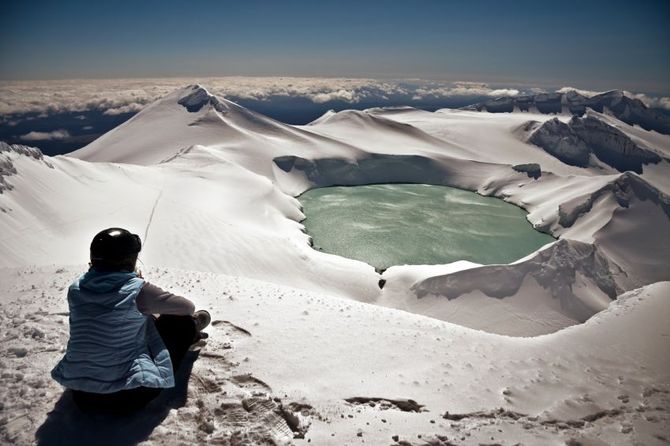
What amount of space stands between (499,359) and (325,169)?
48.6 meters

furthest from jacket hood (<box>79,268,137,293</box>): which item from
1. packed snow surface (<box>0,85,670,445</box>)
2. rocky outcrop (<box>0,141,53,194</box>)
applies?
rocky outcrop (<box>0,141,53,194</box>)

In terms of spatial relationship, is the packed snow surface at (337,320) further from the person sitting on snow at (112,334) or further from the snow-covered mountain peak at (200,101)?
the snow-covered mountain peak at (200,101)

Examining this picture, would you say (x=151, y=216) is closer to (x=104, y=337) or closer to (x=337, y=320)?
(x=337, y=320)

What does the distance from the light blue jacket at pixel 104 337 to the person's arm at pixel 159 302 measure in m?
0.07

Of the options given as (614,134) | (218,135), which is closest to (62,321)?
(218,135)

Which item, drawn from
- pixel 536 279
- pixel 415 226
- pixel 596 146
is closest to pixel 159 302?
pixel 536 279

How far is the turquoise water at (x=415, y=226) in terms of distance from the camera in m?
31.6

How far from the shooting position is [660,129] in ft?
302

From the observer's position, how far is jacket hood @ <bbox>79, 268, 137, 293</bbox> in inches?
125

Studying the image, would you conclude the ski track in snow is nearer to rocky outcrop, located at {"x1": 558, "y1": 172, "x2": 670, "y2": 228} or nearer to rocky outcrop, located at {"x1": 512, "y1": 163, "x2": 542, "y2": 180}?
rocky outcrop, located at {"x1": 558, "y1": 172, "x2": 670, "y2": 228}

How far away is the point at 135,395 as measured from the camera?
345cm

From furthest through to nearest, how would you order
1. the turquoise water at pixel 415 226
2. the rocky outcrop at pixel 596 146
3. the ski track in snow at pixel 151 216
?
the rocky outcrop at pixel 596 146 < the turquoise water at pixel 415 226 < the ski track in snow at pixel 151 216

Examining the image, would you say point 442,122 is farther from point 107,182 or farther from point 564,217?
point 107,182

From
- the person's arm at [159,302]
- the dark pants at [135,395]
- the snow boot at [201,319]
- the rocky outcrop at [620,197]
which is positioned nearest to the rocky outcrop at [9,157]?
the snow boot at [201,319]
